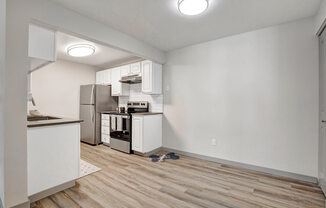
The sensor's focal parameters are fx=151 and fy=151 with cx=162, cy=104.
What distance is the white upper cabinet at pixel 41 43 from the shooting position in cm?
172

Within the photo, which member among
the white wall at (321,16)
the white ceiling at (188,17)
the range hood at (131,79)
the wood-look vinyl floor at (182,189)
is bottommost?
the wood-look vinyl floor at (182,189)

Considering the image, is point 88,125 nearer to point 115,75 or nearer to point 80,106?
point 80,106

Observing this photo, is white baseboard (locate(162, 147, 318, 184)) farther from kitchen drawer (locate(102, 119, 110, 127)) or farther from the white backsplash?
kitchen drawer (locate(102, 119, 110, 127))

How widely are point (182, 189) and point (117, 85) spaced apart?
133 inches

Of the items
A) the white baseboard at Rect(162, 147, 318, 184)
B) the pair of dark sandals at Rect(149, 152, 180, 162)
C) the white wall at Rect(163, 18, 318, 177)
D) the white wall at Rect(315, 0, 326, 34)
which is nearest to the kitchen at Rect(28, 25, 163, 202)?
the pair of dark sandals at Rect(149, 152, 180, 162)

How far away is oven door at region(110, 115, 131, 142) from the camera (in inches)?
144

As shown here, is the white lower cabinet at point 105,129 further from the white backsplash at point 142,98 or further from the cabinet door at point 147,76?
the cabinet door at point 147,76

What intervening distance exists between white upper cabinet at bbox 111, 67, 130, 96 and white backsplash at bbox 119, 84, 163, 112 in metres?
0.19

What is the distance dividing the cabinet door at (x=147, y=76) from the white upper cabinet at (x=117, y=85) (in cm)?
97

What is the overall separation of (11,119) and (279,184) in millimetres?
3508

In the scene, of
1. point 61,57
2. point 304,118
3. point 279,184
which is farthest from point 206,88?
point 61,57

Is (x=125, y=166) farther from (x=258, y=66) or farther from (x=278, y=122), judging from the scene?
(x=258, y=66)

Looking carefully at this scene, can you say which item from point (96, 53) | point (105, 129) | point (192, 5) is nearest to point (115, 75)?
point (96, 53)

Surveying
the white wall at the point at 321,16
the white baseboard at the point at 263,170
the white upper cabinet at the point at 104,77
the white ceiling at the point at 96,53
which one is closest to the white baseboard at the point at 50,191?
the white baseboard at the point at 263,170
